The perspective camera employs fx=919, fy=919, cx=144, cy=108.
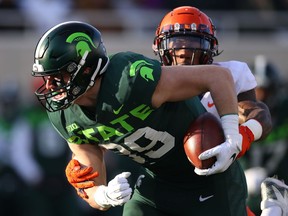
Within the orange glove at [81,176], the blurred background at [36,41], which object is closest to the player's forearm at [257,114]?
the orange glove at [81,176]

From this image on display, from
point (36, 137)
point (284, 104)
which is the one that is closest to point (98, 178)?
point (284, 104)

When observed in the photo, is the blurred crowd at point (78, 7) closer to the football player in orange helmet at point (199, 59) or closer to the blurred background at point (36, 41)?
the blurred background at point (36, 41)

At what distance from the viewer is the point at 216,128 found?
453 cm

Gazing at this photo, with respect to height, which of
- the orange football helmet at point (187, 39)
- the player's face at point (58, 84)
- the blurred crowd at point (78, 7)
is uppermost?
the orange football helmet at point (187, 39)

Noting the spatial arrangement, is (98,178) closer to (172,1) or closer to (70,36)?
(70,36)

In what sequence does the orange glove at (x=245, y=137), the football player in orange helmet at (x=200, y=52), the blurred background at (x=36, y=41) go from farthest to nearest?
the blurred background at (x=36, y=41) < the football player in orange helmet at (x=200, y=52) < the orange glove at (x=245, y=137)

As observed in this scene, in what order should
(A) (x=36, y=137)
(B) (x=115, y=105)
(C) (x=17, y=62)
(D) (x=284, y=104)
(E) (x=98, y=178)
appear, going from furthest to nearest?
(C) (x=17, y=62) < (A) (x=36, y=137) < (D) (x=284, y=104) < (E) (x=98, y=178) < (B) (x=115, y=105)

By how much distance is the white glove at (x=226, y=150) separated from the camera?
437cm

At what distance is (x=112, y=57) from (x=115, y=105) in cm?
30

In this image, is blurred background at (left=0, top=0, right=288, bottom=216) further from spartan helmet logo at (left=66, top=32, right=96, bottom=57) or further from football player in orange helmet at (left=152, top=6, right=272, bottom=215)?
spartan helmet logo at (left=66, top=32, right=96, bottom=57)

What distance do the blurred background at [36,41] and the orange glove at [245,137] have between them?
2.84 meters

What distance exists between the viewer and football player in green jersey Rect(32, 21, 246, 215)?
14.5ft

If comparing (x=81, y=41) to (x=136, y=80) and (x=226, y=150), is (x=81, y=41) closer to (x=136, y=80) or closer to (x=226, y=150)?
(x=136, y=80)

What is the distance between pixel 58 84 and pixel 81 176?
0.55m
